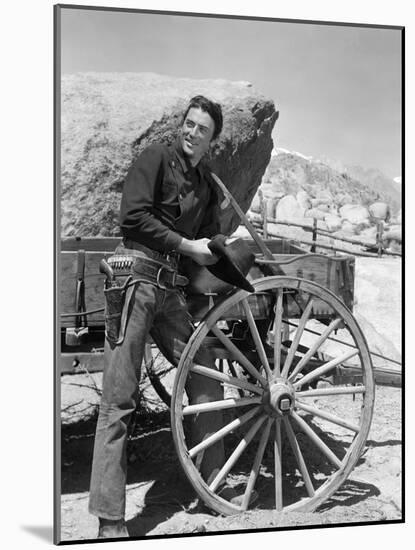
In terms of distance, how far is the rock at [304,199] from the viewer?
18.2 metres

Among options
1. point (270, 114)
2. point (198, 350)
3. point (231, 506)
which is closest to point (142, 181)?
point (198, 350)

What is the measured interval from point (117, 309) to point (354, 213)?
1090 centimetres

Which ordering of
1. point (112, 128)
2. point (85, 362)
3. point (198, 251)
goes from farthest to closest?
point (112, 128) < point (85, 362) < point (198, 251)

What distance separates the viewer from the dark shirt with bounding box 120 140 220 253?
13.2 ft

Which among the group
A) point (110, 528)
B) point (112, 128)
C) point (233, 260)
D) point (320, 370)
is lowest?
point (110, 528)

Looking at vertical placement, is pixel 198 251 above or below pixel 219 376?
above

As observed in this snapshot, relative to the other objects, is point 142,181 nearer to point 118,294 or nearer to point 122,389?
point 118,294

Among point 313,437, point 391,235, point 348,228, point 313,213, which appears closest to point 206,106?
point 313,437

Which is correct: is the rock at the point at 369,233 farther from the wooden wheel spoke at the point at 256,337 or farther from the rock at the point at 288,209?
the wooden wheel spoke at the point at 256,337

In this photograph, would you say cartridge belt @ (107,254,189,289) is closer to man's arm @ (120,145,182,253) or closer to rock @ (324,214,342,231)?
man's arm @ (120,145,182,253)

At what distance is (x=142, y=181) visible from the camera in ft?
13.3

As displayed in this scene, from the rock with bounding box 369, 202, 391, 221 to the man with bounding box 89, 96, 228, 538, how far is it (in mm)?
7094

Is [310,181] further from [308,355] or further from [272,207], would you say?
[308,355]

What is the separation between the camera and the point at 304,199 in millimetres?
18438
